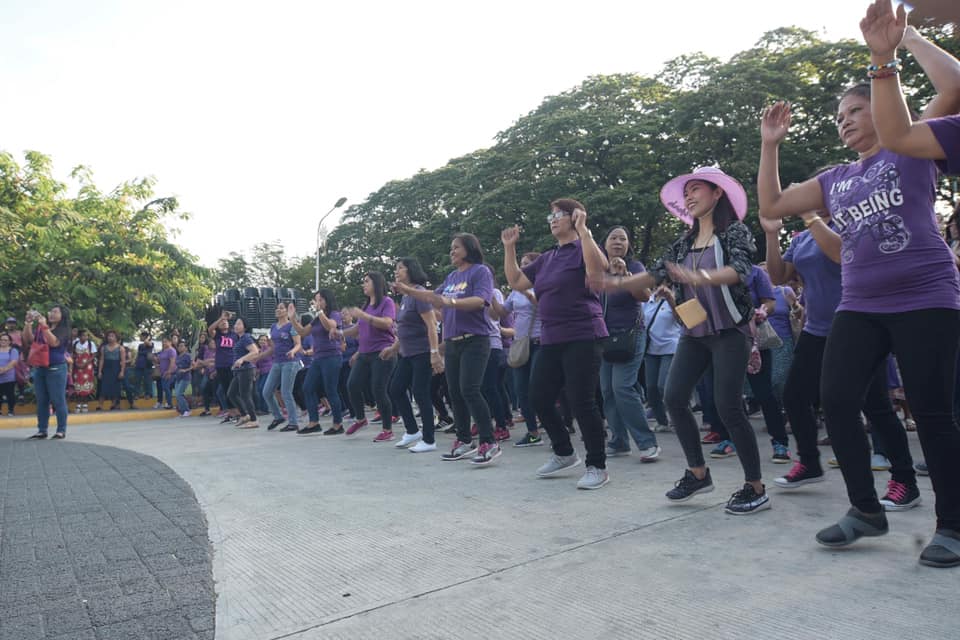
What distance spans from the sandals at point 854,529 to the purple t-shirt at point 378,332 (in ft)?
18.5

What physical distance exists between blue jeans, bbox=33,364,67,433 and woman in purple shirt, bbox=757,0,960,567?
380 inches

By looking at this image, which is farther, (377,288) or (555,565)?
(377,288)

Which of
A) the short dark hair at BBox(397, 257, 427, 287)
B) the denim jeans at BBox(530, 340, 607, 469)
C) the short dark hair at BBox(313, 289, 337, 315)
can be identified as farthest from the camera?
the short dark hair at BBox(313, 289, 337, 315)

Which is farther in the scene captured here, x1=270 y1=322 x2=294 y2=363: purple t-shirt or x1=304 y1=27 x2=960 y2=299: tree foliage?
x1=304 y1=27 x2=960 y2=299: tree foliage

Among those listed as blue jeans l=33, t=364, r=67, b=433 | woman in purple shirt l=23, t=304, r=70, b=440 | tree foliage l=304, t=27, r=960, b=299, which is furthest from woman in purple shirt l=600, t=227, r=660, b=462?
tree foliage l=304, t=27, r=960, b=299

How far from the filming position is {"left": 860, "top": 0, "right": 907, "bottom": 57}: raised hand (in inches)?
94.0

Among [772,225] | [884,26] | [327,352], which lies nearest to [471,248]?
[772,225]

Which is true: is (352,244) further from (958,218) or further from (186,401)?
(958,218)

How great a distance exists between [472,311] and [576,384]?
1.47m

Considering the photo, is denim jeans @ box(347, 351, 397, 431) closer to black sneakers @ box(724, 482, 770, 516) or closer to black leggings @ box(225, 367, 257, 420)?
black leggings @ box(225, 367, 257, 420)

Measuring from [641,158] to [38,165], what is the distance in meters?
20.1

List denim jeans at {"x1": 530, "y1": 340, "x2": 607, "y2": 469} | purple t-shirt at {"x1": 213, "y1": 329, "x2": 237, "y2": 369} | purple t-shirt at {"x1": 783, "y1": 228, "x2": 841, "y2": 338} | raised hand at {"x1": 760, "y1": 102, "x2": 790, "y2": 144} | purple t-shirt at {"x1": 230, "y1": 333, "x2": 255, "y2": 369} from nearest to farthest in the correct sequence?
raised hand at {"x1": 760, "y1": 102, "x2": 790, "y2": 144} < purple t-shirt at {"x1": 783, "y1": 228, "x2": 841, "y2": 338} < denim jeans at {"x1": 530, "y1": 340, "x2": 607, "y2": 469} < purple t-shirt at {"x1": 230, "y1": 333, "x2": 255, "y2": 369} < purple t-shirt at {"x1": 213, "y1": 329, "x2": 237, "y2": 369}

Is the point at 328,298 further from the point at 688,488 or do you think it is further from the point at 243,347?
the point at 688,488

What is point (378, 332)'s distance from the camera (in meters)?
8.10
